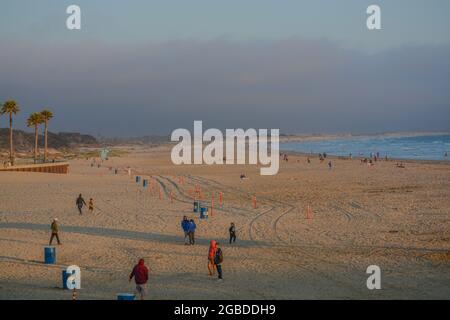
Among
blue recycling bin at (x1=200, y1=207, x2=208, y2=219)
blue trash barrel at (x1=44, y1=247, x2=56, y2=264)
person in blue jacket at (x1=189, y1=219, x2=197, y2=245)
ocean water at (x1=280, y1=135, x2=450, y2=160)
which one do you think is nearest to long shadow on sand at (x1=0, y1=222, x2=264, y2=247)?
person in blue jacket at (x1=189, y1=219, x2=197, y2=245)

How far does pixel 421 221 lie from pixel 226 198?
39.0 ft

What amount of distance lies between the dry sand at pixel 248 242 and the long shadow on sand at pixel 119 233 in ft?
0.13

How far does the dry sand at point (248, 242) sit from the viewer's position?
13000 millimetres

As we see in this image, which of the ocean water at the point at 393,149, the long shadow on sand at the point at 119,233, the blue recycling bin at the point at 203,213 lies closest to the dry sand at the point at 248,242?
the long shadow on sand at the point at 119,233

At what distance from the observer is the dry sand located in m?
13.0

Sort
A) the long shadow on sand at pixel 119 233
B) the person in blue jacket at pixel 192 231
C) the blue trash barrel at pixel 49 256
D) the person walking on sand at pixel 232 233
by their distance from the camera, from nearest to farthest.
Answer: the blue trash barrel at pixel 49 256 < the person in blue jacket at pixel 192 231 < the person walking on sand at pixel 232 233 < the long shadow on sand at pixel 119 233

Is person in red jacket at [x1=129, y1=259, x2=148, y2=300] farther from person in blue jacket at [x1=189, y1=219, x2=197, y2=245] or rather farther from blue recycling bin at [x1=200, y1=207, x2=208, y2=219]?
blue recycling bin at [x1=200, y1=207, x2=208, y2=219]

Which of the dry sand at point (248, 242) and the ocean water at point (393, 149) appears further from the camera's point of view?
the ocean water at point (393, 149)

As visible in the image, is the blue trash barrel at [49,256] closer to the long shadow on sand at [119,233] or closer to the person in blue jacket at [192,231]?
the long shadow on sand at [119,233]

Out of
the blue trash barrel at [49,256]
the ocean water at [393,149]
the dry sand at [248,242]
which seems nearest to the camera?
the dry sand at [248,242]

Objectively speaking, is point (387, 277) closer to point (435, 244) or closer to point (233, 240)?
point (435, 244)

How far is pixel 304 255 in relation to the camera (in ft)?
53.7
